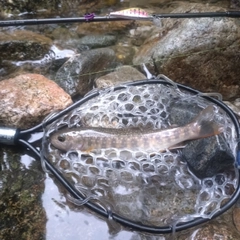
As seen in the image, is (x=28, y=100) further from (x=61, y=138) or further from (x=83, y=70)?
(x=83, y=70)

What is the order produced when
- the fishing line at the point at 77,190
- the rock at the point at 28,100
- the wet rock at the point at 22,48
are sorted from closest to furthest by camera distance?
the fishing line at the point at 77,190, the rock at the point at 28,100, the wet rock at the point at 22,48

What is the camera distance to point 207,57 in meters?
3.75

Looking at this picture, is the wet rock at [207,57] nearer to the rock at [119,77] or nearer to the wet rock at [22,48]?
the rock at [119,77]

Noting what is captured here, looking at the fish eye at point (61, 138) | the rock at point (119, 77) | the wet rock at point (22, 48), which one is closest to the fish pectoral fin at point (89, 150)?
the fish eye at point (61, 138)

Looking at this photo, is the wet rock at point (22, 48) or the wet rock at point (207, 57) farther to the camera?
the wet rock at point (22, 48)

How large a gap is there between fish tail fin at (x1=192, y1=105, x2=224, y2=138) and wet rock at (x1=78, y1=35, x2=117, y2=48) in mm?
2158

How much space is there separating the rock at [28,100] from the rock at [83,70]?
1.20 feet

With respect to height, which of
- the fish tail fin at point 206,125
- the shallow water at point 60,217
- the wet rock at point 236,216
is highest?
the fish tail fin at point 206,125

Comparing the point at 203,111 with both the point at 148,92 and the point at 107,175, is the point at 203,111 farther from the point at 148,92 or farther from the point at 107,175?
the point at 107,175

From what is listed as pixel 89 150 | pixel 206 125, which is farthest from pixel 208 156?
pixel 89 150

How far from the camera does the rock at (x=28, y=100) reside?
10.2ft

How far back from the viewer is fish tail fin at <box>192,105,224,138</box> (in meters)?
2.60

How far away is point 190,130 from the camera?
2.75 metres

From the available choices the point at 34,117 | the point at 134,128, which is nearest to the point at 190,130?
the point at 134,128
